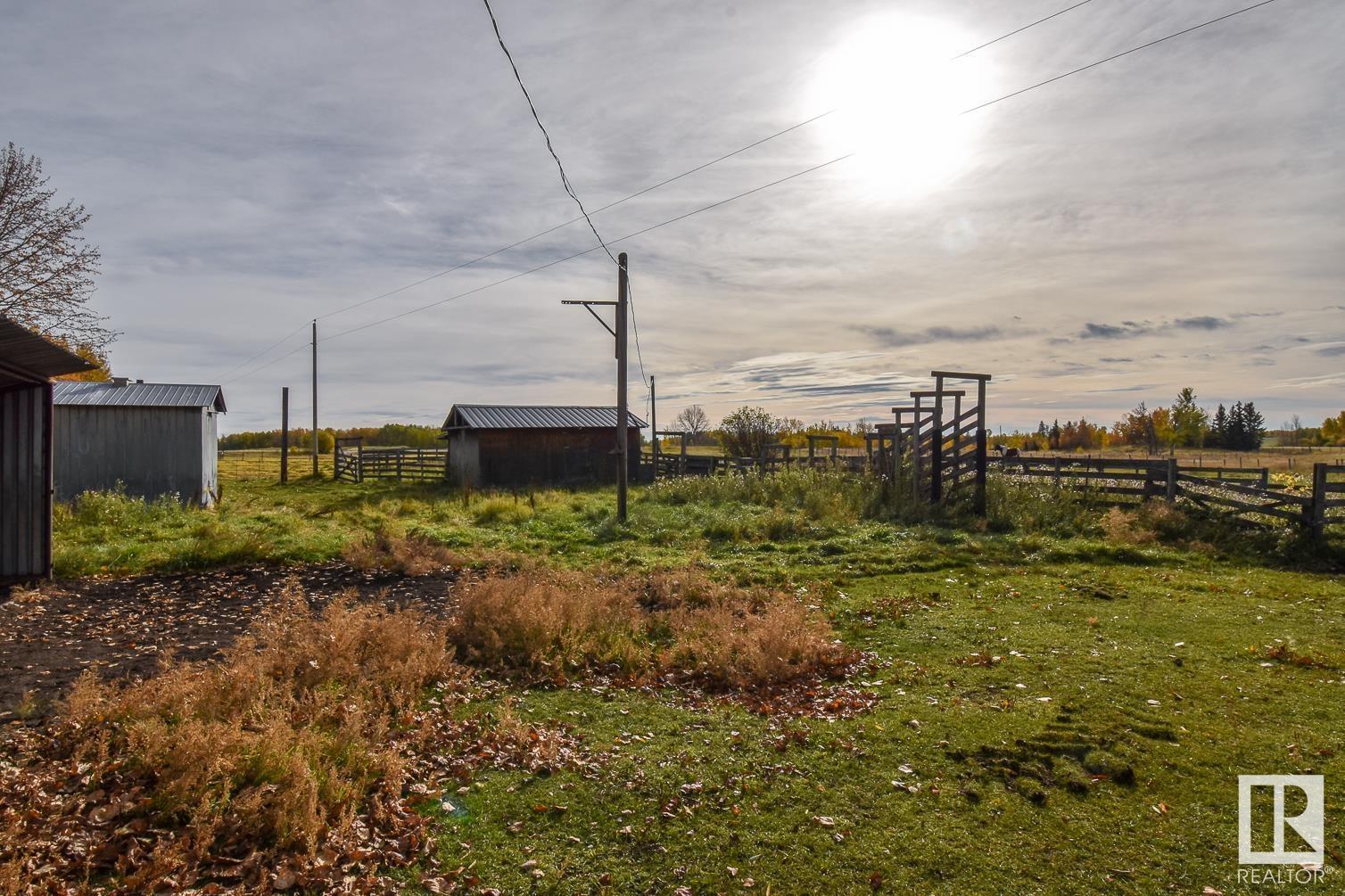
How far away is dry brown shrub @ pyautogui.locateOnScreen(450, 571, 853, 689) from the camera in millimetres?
7070

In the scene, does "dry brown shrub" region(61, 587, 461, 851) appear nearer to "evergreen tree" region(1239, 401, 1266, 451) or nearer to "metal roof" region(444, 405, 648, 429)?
"metal roof" region(444, 405, 648, 429)

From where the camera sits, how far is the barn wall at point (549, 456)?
3045 centimetres

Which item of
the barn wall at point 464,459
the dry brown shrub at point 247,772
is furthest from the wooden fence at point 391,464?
the dry brown shrub at point 247,772

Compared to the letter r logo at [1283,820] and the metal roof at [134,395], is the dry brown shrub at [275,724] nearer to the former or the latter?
the letter r logo at [1283,820]

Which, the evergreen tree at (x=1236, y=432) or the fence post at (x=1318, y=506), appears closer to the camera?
the fence post at (x=1318, y=506)

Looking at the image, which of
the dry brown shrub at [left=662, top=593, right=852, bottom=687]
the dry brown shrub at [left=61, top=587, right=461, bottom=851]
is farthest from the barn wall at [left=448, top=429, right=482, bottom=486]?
the dry brown shrub at [left=61, top=587, right=461, bottom=851]

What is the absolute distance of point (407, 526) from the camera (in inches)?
651

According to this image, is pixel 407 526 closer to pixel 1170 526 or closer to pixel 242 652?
pixel 242 652

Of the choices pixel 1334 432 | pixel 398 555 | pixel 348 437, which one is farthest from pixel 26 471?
pixel 1334 432

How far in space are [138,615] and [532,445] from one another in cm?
2232

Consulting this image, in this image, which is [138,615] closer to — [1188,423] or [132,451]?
[132,451]

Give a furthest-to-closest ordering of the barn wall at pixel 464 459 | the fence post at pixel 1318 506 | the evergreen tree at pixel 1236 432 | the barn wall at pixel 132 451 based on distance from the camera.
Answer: the evergreen tree at pixel 1236 432
the barn wall at pixel 464 459
the barn wall at pixel 132 451
the fence post at pixel 1318 506

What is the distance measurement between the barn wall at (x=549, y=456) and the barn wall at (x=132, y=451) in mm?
10525

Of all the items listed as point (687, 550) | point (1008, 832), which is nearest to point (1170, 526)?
point (687, 550)
